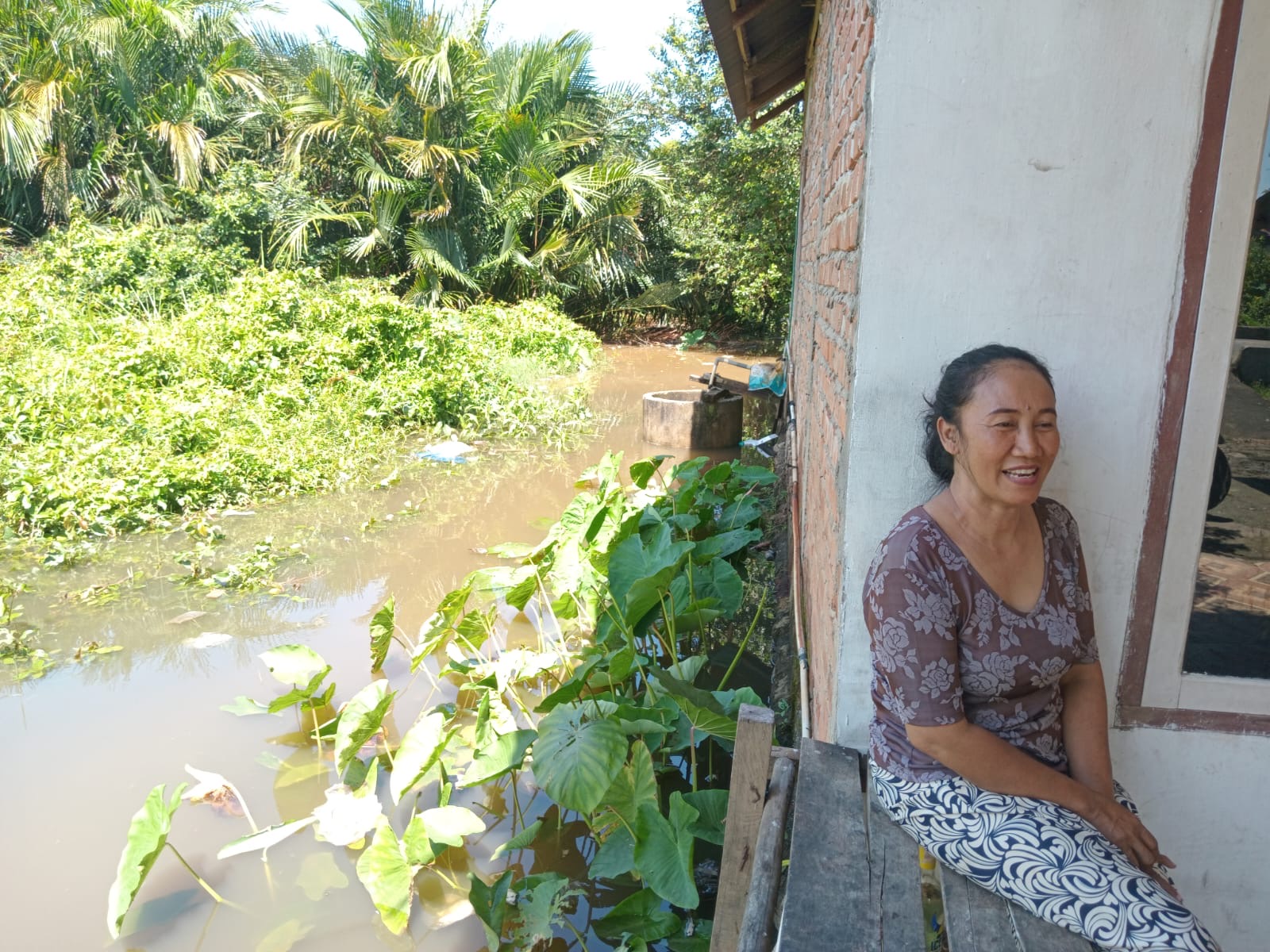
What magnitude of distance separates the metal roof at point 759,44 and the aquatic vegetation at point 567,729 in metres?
2.34

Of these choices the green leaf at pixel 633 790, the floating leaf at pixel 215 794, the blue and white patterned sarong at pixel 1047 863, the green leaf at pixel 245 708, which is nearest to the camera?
the blue and white patterned sarong at pixel 1047 863

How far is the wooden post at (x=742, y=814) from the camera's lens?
5.92 feet

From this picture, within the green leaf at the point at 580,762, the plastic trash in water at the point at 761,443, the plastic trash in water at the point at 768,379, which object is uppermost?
the plastic trash in water at the point at 768,379

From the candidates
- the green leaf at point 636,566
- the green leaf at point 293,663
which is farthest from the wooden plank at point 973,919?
the green leaf at point 293,663

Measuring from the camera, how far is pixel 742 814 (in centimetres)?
186

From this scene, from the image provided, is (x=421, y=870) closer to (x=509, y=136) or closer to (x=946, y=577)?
(x=946, y=577)

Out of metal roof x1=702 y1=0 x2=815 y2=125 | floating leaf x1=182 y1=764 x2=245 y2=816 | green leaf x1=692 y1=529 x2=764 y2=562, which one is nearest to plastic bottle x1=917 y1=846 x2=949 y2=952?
green leaf x1=692 y1=529 x2=764 y2=562

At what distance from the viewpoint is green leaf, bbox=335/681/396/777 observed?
3148 millimetres

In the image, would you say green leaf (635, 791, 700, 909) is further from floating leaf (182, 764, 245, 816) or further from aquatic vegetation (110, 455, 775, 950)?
floating leaf (182, 764, 245, 816)

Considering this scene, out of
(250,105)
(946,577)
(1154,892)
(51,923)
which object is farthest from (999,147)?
(250,105)

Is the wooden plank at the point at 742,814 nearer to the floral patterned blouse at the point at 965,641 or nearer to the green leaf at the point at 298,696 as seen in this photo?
the floral patterned blouse at the point at 965,641

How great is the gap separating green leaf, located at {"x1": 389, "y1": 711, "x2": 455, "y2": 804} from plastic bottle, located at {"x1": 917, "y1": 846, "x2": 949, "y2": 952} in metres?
1.75

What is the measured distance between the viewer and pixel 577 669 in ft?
11.7

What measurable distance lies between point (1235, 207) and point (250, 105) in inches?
662
